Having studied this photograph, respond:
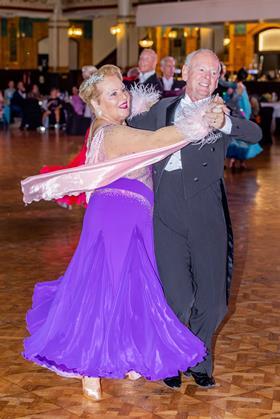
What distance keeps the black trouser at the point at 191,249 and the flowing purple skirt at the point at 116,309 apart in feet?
0.21

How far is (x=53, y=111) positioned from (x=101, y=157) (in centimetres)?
1838

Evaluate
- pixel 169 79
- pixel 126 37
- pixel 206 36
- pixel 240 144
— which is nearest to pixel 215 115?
pixel 169 79

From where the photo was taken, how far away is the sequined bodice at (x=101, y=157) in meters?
3.70

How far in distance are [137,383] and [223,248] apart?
28.2 inches

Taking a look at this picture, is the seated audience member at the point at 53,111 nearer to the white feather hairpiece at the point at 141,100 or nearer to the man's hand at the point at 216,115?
the white feather hairpiece at the point at 141,100

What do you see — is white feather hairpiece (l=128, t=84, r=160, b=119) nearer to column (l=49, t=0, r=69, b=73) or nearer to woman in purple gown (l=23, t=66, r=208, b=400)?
woman in purple gown (l=23, t=66, r=208, b=400)

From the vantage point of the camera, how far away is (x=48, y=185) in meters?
3.80

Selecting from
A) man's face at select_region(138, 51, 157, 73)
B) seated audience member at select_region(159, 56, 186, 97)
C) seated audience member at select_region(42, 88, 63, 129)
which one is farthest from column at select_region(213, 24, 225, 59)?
man's face at select_region(138, 51, 157, 73)

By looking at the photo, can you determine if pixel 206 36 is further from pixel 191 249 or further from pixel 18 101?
pixel 191 249

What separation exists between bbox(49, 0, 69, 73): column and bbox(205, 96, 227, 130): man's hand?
26186mm

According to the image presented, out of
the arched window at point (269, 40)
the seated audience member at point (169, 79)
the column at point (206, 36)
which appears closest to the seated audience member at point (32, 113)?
the column at point (206, 36)

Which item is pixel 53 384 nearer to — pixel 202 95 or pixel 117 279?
pixel 117 279

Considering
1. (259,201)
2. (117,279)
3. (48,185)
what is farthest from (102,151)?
(259,201)

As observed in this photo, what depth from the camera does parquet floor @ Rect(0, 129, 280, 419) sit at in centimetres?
367
